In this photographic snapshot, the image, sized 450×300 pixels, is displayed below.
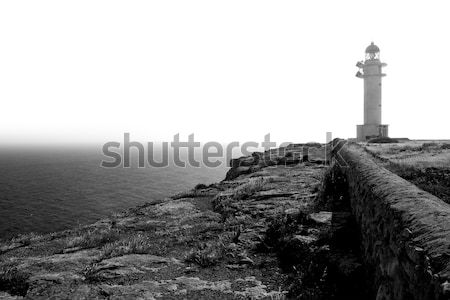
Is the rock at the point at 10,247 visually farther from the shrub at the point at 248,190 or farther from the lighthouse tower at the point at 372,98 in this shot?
the lighthouse tower at the point at 372,98

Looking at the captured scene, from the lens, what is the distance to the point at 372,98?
54.4 meters

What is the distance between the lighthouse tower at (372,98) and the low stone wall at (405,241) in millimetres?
49661

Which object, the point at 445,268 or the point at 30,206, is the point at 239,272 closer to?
the point at 445,268

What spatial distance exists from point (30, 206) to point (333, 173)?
184 ft

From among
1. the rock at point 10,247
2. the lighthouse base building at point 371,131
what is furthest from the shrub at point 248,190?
the lighthouse base building at point 371,131

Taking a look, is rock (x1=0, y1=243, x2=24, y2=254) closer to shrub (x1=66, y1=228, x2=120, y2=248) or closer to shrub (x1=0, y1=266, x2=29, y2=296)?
shrub (x1=66, y1=228, x2=120, y2=248)

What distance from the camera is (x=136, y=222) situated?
16.0m

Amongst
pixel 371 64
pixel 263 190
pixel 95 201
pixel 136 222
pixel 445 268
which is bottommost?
pixel 95 201

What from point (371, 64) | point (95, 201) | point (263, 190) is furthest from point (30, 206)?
point (371, 64)

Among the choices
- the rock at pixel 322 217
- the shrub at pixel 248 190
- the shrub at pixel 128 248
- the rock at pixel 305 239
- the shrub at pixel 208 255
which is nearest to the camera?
the rock at pixel 305 239

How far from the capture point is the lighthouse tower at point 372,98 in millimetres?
52906

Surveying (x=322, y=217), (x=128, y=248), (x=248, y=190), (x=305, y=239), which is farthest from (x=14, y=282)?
(x=248, y=190)

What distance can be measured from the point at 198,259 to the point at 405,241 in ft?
22.2

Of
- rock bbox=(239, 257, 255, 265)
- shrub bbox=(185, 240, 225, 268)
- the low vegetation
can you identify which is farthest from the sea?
rock bbox=(239, 257, 255, 265)
